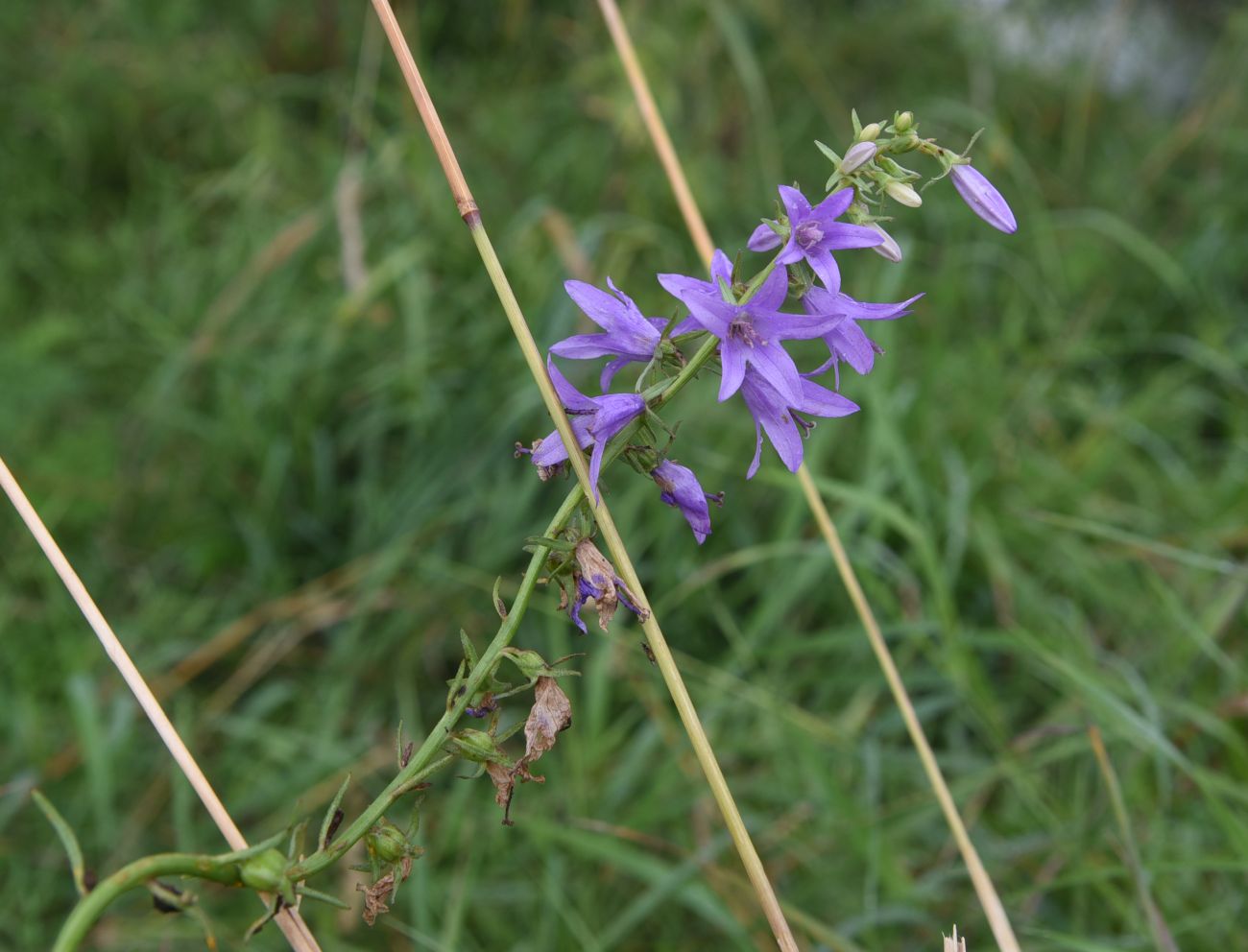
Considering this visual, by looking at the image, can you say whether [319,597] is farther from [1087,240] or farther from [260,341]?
[1087,240]

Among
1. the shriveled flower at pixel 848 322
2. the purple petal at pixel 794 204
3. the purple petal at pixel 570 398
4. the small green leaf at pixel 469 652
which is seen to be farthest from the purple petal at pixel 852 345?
the small green leaf at pixel 469 652

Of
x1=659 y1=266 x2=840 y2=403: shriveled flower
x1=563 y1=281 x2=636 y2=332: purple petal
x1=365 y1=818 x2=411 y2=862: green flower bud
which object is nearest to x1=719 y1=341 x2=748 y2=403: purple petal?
x1=659 y1=266 x2=840 y2=403: shriveled flower

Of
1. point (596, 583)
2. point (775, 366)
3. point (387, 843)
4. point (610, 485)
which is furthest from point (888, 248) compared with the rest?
point (610, 485)

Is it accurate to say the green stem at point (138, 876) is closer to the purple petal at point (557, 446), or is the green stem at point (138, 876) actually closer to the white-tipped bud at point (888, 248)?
the purple petal at point (557, 446)

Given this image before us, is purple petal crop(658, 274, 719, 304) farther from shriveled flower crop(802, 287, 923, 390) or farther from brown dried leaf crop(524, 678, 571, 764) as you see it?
brown dried leaf crop(524, 678, 571, 764)

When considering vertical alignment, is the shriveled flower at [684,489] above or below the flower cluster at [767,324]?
below

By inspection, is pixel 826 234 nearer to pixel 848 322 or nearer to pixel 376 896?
pixel 848 322
